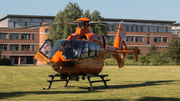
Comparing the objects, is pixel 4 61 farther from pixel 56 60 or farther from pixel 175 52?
pixel 56 60

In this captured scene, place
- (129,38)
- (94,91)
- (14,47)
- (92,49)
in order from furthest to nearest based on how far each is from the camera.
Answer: (129,38) → (14,47) → (92,49) → (94,91)

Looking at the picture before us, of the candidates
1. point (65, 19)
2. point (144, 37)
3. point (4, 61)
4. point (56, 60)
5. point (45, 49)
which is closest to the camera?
point (56, 60)

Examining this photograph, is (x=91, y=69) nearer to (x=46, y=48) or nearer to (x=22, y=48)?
(x=46, y=48)

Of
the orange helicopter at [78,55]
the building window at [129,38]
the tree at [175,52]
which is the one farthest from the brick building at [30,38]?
the orange helicopter at [78,55]

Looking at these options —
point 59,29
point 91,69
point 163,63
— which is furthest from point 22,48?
point 91,69

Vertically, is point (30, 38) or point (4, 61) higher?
point (30, 38)

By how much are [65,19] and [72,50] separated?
51981mm

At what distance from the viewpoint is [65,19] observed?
6475cm

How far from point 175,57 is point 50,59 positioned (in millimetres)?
59162

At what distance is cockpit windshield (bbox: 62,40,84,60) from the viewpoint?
1355cm

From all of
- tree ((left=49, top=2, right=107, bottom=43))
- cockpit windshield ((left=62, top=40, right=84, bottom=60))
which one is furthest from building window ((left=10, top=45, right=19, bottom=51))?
cockpit windshield ((left=62, top=40, right=84, bottom=60))

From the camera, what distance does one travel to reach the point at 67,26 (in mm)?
61531

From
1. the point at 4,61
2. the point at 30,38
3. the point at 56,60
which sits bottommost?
the point at 4,61

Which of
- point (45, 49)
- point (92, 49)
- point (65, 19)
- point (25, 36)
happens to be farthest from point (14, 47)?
point (92, 49)
